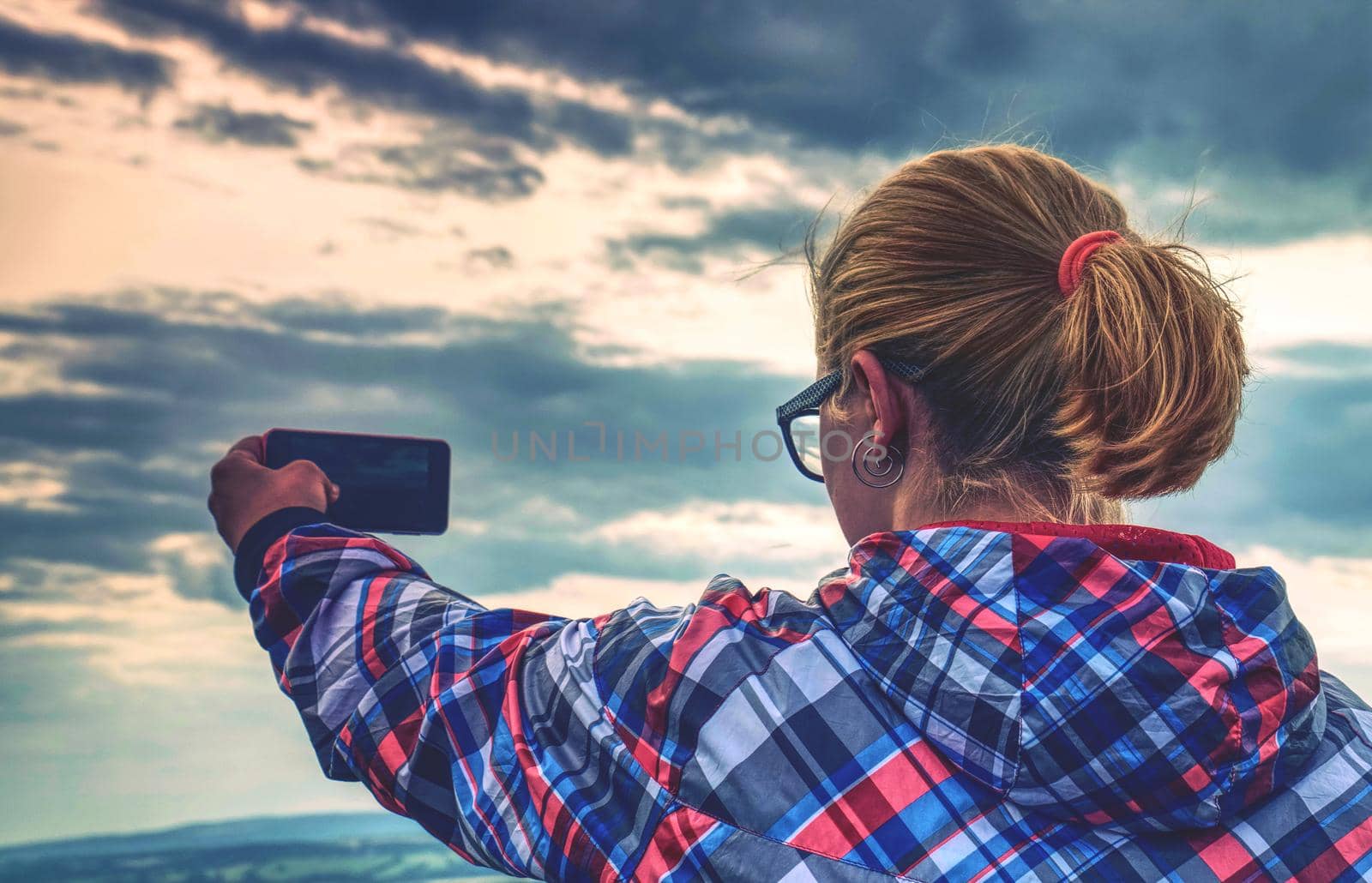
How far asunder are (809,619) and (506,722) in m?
0.56

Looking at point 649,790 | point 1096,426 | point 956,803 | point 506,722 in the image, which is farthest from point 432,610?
point 1096,426

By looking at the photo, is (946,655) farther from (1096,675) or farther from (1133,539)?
(1133,539)

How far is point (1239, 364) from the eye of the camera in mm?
2178

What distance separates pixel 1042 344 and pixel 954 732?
73 centimetres

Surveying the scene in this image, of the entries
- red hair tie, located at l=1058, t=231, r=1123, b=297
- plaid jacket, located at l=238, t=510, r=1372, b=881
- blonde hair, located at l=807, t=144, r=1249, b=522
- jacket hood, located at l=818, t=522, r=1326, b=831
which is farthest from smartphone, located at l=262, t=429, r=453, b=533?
red hair tie, located at l=1058, t=231, r=1123, b=297

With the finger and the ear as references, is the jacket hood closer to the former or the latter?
the ear

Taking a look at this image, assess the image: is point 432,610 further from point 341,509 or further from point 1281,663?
point 1281,663

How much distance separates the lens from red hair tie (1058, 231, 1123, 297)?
2061 millimetres

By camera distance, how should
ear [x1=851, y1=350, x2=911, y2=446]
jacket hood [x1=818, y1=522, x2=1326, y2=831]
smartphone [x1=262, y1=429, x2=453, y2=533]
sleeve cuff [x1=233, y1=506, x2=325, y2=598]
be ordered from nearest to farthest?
jacket hood [x1=818, y1=522, x2=1326, y2=831] < ear [x1=851, y1=350, x2=911, y2=446] < sleeve cuff [x1=233, y1=506, x2=325, y2=598] < smartphone [x1=262, y1=429, x2=453, y2=533]

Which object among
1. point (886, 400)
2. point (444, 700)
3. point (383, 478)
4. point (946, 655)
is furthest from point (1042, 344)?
point (383, 478)

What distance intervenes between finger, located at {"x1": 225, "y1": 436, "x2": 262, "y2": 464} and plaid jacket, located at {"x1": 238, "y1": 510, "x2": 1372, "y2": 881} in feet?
3.55

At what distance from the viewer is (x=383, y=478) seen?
2850 mm

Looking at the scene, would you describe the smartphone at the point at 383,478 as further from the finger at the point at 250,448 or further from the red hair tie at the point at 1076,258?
the red hair tie at the point at 1076,258

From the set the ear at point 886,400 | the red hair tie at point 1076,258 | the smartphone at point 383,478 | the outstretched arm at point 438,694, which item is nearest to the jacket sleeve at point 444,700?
the outstretched arm at point 438,694
